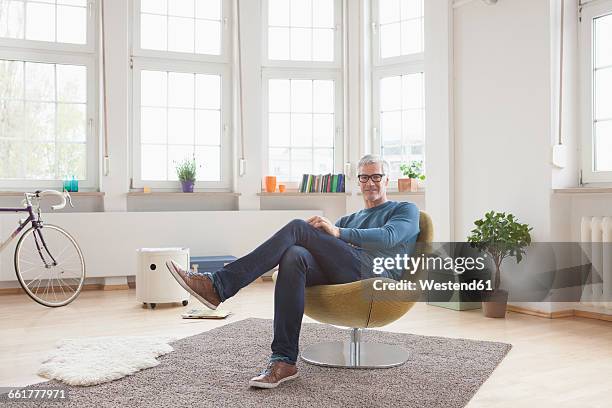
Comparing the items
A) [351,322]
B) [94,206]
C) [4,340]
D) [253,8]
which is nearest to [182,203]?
[94,206]

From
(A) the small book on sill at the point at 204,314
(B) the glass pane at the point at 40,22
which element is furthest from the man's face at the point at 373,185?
(B) the glass pane at the point at 40,22

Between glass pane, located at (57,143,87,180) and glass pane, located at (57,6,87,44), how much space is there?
0.97 metres

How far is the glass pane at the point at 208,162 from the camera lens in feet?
20.4

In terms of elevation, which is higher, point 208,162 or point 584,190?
point 208,162

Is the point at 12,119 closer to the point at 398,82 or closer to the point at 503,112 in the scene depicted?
the point at 398,82

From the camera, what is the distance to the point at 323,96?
6.48m

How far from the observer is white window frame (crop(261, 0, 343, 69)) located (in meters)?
6.32

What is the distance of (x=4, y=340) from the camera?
3.49 meters

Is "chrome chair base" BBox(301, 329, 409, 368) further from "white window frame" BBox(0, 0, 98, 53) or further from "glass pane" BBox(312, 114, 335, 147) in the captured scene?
"white window frame" BBox(0, 0, 98, 53)

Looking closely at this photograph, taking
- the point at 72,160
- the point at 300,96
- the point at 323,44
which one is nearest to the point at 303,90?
the point at 300,96

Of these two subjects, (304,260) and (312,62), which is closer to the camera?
(304,260)

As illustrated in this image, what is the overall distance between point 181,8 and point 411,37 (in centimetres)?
228

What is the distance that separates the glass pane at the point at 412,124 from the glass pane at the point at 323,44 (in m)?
1.05

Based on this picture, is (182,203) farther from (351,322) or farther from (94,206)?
(351,322)
